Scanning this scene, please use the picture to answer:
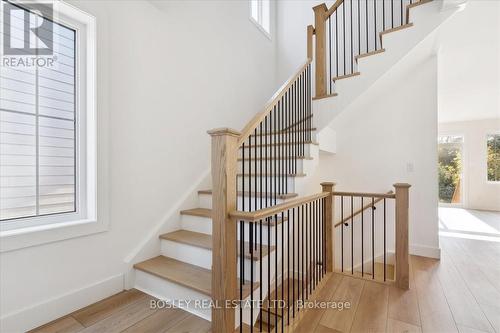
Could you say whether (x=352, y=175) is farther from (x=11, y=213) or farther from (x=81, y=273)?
(x=11, y=213)

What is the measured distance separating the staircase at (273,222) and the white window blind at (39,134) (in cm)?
91

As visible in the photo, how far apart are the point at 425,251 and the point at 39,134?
13.9 ft

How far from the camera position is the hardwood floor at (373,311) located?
163cm

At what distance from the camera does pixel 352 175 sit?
3.76 m

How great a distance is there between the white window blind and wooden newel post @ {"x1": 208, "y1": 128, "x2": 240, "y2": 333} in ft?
4.02

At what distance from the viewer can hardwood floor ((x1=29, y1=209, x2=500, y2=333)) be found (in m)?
1.63

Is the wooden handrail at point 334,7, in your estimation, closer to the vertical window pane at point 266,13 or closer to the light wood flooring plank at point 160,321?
the vertical window pane at point 266,13

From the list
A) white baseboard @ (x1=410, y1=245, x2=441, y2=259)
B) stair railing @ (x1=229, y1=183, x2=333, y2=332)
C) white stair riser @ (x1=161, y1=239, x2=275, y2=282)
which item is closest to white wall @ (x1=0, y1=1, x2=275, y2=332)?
white stair riser @ (x1=161, y1=239, x2=275, y2=282)

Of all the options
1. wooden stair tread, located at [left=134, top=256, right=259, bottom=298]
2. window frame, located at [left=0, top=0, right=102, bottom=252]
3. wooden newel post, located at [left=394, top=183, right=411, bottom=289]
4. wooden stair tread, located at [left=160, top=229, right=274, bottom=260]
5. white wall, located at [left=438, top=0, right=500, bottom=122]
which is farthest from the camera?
white wall, located at [left=438, top=0, right=500, bottom=122]

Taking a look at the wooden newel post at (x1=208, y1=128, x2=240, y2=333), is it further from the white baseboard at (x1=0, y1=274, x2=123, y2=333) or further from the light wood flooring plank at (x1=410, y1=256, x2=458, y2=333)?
the light wood flooring plank at (x1=410, y1=256, x2=458, y2=333)

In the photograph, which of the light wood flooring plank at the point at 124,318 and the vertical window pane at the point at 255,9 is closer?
the light wood flooring plank at the point at 124,318

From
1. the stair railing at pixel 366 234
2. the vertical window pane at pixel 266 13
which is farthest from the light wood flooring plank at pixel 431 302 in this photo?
the vertical window pane at pixel 266 13

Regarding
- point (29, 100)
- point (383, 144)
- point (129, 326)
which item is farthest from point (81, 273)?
point (383, 144)

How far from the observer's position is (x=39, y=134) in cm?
170
